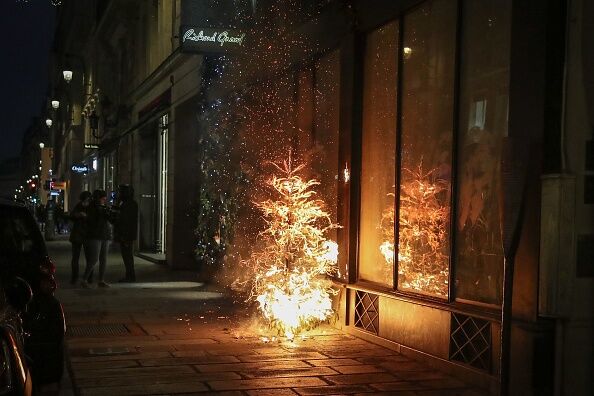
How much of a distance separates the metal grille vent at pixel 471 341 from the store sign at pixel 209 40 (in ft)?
25.1

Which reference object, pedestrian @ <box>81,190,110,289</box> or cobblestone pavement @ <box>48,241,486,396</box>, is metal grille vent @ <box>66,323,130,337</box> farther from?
pedestrian @ <box>81,190,110,289</box>

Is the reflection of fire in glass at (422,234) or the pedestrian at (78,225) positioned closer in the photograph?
the reflection of fire in glass at (422,234)

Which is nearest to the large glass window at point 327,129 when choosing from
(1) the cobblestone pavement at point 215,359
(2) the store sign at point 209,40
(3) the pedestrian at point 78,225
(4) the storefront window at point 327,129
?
(4) the storefront window at point 327,129

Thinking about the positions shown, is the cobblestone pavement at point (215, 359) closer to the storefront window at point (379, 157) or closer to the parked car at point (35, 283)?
the parked car at point (35, 283)

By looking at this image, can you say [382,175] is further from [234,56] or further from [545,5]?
[234,56]

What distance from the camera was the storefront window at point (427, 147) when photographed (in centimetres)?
798

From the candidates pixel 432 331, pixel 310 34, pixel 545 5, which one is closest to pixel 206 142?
pixel 310 34

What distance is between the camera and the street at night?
6.00 m

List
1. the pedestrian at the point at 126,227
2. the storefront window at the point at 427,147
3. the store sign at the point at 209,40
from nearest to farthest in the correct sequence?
the storefront window at the point at 427,147, the store sign at the point at 209,40, the pedestrian at the point at 126,227

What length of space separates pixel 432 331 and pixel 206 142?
8.31 meters

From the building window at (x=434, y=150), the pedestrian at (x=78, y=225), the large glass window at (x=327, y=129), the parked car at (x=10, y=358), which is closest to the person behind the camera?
the parked car at (x=10, y=358)

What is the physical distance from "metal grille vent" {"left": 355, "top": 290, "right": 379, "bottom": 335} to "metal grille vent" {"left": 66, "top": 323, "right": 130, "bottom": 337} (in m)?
2.83

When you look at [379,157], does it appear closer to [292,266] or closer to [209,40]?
[292,266]

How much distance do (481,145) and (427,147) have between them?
0.98m
